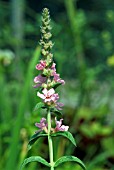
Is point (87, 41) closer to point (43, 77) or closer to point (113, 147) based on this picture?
point (113, 147)

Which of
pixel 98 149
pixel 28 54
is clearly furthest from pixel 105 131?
pixel 28 54

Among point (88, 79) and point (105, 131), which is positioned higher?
point (88, 79)

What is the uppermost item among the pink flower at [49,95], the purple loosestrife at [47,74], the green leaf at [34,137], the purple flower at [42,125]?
the purple loosestrife at [47,74]

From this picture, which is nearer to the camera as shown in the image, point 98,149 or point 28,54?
point 98,149

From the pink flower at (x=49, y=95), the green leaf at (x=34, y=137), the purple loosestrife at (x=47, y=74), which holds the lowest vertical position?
the green leaf at (x=34, y=137)

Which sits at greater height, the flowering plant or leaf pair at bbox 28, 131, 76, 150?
the flowering plant

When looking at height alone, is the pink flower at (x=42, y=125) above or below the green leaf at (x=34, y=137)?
above

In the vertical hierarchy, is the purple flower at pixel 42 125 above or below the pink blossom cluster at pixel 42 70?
below

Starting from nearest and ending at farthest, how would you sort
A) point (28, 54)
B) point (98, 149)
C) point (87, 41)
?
point (98, 149), point (28, 54), point (87, 41)

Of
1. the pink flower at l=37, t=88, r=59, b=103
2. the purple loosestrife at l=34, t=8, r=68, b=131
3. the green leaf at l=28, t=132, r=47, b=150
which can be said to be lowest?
the green leaf at l=28, t=132, r=47, b=150

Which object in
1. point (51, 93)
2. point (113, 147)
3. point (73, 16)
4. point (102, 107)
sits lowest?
point (51, 93)


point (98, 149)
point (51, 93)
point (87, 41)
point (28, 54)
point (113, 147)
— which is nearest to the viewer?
point (51, 93)
